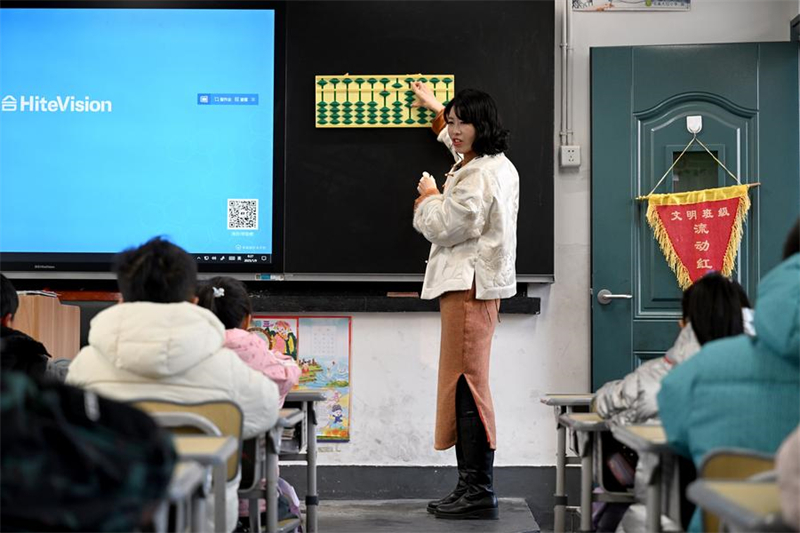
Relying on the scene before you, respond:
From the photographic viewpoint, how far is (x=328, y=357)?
15.2ft

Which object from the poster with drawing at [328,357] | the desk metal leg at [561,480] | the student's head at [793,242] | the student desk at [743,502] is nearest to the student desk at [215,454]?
the student desk at [743,502]

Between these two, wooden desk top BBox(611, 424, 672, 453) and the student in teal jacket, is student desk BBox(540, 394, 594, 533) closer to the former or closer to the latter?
wooden desk top BBox(611, 424, 672, 453)

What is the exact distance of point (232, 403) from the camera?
7.11ft

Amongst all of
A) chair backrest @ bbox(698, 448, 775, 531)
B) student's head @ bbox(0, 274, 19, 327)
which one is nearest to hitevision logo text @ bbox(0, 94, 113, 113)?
student's head @ bbox(0, 274, 19, 327)

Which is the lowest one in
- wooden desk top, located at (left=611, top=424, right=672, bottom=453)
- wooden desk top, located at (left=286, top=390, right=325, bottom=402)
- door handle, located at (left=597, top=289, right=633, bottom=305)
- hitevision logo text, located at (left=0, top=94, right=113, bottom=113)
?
wooden desk top, located at (left=286, top=390, right=325, bottom=402)

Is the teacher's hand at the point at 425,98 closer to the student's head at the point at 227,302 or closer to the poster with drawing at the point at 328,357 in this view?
the poster with drawing at the point at 328,357

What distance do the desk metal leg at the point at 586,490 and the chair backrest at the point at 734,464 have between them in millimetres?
1203

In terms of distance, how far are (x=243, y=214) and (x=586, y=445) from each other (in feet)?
7.34

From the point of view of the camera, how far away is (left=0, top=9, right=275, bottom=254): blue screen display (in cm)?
457

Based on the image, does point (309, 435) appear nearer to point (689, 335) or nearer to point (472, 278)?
point (472, 278)

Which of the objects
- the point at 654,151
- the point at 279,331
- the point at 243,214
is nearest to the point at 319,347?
the point at 279,331

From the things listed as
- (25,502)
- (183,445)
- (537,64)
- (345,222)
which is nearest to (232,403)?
(183,445)

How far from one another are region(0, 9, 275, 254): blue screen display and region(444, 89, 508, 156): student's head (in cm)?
99

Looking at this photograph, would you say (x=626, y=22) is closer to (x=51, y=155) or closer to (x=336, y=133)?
(x=336, y=133)
